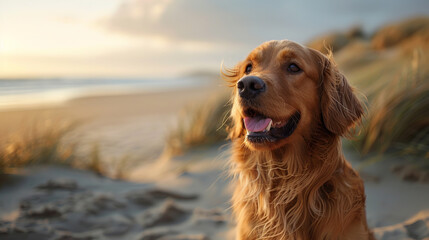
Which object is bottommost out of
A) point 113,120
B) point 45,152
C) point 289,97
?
point 113,120

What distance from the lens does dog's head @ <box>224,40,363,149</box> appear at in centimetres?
233

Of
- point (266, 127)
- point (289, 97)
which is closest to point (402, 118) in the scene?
point (289, 97)

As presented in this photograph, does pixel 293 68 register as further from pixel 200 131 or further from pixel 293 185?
pixel 200 131

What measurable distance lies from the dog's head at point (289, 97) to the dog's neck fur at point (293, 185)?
5.1 inches

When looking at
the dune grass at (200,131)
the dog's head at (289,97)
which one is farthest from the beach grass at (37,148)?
the dog's head at (289,97)

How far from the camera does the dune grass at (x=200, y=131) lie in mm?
5621

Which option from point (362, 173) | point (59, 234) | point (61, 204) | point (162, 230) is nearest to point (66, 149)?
point (61, 204)

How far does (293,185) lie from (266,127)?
1.64 ft

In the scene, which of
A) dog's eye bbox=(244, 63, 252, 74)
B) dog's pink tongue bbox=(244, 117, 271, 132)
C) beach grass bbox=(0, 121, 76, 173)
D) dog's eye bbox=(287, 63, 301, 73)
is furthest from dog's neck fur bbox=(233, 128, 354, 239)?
beach grass bbox=(0, 121, 76, 173)

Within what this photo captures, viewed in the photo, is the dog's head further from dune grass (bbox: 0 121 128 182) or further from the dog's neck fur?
dune grass (bbox: 0 121 128 182)

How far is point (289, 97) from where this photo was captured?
241cm

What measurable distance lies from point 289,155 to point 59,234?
7.58 ft

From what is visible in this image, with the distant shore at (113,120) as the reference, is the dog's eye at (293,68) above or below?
above

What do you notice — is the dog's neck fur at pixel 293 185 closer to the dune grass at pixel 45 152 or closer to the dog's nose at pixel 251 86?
the dog's nose at pixel 251 86
